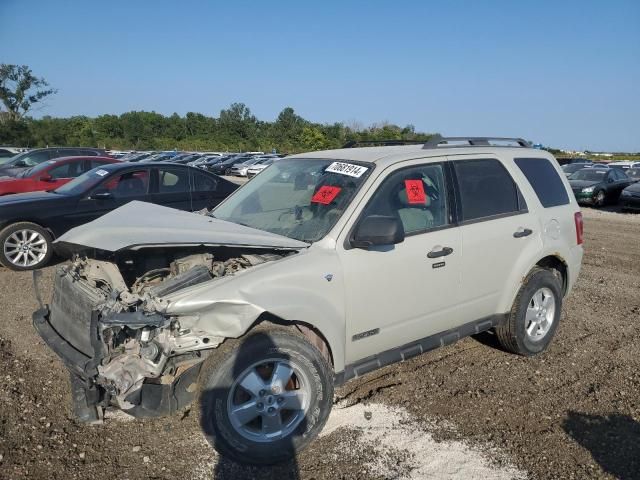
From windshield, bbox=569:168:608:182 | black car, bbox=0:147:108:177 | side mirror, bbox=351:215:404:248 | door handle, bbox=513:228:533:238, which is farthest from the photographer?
windshield, bbox=569:168:608:182

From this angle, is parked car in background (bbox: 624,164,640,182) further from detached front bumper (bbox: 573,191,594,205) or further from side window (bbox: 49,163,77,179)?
side window (bbox: 49,163,77,179)

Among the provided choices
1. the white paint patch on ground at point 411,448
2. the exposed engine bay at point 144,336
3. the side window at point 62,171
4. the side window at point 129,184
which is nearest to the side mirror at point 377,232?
the exposed engine bay at point 144,336

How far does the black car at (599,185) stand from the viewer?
18.3 metres

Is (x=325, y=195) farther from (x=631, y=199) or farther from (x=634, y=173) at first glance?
(x=634, y=173)

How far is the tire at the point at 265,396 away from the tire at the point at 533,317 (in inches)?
79.9

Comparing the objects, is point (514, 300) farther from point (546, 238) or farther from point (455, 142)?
point (455, 142)

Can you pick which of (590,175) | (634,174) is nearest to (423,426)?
(590,175)

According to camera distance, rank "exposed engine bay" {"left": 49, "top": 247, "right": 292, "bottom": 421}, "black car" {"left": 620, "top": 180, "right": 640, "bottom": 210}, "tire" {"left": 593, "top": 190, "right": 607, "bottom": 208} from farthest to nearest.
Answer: "tire" {"left": 593, "top": 190, "right": 607, "bottom": 208} → "black car" {"left": 620, "top": 180, "right": 640, "bottom": 210} → "exposed engine bay" {"left": 49, "top": 247, "right": 292, "bottom": 421}

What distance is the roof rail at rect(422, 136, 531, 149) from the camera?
435 cm

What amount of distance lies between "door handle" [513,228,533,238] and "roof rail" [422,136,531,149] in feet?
2.87

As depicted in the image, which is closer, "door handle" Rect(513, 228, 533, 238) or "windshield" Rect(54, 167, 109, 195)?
"door handle" Rect(513, 228, 533, 238)

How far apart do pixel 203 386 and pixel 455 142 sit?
3066mm

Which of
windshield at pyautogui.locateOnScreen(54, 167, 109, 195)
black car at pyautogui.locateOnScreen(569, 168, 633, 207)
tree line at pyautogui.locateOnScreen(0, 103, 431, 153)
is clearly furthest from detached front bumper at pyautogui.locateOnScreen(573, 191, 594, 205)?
tree line at pyautogui.locateOnScreen(0, 103, 431, 153)

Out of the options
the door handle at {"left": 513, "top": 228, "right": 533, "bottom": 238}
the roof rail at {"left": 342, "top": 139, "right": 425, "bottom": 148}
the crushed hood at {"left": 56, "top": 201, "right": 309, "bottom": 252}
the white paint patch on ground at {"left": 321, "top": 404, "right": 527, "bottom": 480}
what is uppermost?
the roof rail at {"left": 342, "top": 139, "right": 425, "bottom": 148}
